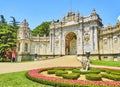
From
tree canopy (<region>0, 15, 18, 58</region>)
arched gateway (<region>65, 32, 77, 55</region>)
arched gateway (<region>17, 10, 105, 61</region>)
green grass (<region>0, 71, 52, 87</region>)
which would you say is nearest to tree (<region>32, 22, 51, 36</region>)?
arched gateway (<region>17, 10, 105, 61</region>)

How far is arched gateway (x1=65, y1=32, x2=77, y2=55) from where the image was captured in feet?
143

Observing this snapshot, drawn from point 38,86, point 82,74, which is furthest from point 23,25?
point 38,86

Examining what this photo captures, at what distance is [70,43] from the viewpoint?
44812mm

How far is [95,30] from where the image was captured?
36.0 m

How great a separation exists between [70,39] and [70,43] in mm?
1152

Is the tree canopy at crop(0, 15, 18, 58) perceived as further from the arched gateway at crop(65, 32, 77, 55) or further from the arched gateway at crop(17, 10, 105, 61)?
the arched gateway at crop(65, 32, 77, 55)

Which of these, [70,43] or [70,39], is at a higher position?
[70,39]

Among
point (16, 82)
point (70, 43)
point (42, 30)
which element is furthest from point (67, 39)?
point (16, 82)

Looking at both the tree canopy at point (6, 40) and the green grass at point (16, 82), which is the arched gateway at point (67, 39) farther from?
the green grass at point (16, 82)

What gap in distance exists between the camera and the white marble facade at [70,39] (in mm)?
35812

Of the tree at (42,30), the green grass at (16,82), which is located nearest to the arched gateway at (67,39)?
the tree at (42,30)

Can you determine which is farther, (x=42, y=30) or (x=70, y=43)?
(x=42, y=30)

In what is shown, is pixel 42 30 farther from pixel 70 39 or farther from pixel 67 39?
pixel 67 39

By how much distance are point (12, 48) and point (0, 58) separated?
12.3 feet
